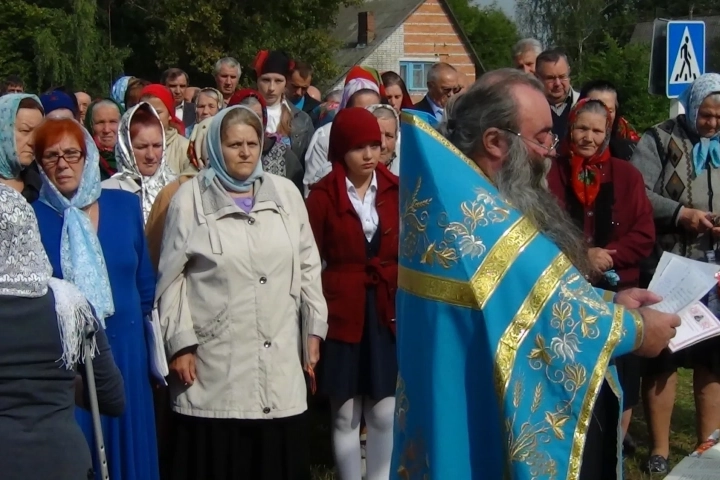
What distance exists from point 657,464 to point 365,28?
152 feet

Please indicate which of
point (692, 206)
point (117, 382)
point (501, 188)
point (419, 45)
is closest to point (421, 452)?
point (501, 188)

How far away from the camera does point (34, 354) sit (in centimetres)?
318

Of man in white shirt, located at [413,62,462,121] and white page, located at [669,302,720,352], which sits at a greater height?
man in white shirt, located at [413,62,462,121]

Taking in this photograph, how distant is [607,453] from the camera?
10.8 ft

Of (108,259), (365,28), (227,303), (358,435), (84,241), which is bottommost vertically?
(358,435)

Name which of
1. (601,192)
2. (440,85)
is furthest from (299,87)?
(601,192)

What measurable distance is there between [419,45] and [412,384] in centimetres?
4973

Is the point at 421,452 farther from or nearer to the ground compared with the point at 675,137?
nearer to the ground

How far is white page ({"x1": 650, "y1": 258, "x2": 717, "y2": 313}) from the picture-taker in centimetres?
328

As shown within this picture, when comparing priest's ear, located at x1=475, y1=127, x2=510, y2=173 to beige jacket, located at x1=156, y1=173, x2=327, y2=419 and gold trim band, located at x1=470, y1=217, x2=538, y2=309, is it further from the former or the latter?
beige jacket, located at x1=156, y1=173, x2=327, y2=419

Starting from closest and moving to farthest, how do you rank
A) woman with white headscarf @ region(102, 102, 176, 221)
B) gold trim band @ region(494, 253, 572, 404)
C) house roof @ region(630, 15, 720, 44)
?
gold trim band @ region(494, 253, 572, 404)
woman with white headscarf @ region(102, 102, 176, 221)
house roof @ region(630, 15, 720, 44)

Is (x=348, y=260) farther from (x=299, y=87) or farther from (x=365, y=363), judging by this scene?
(x=299, y=87)

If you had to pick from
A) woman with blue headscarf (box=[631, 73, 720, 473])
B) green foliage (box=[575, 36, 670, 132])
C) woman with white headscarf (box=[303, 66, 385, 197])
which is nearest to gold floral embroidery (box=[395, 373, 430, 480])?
woman with blue headscarf (box=[631, 73, 720, 473])

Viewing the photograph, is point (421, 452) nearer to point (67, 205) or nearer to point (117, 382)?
point (117, 382)
